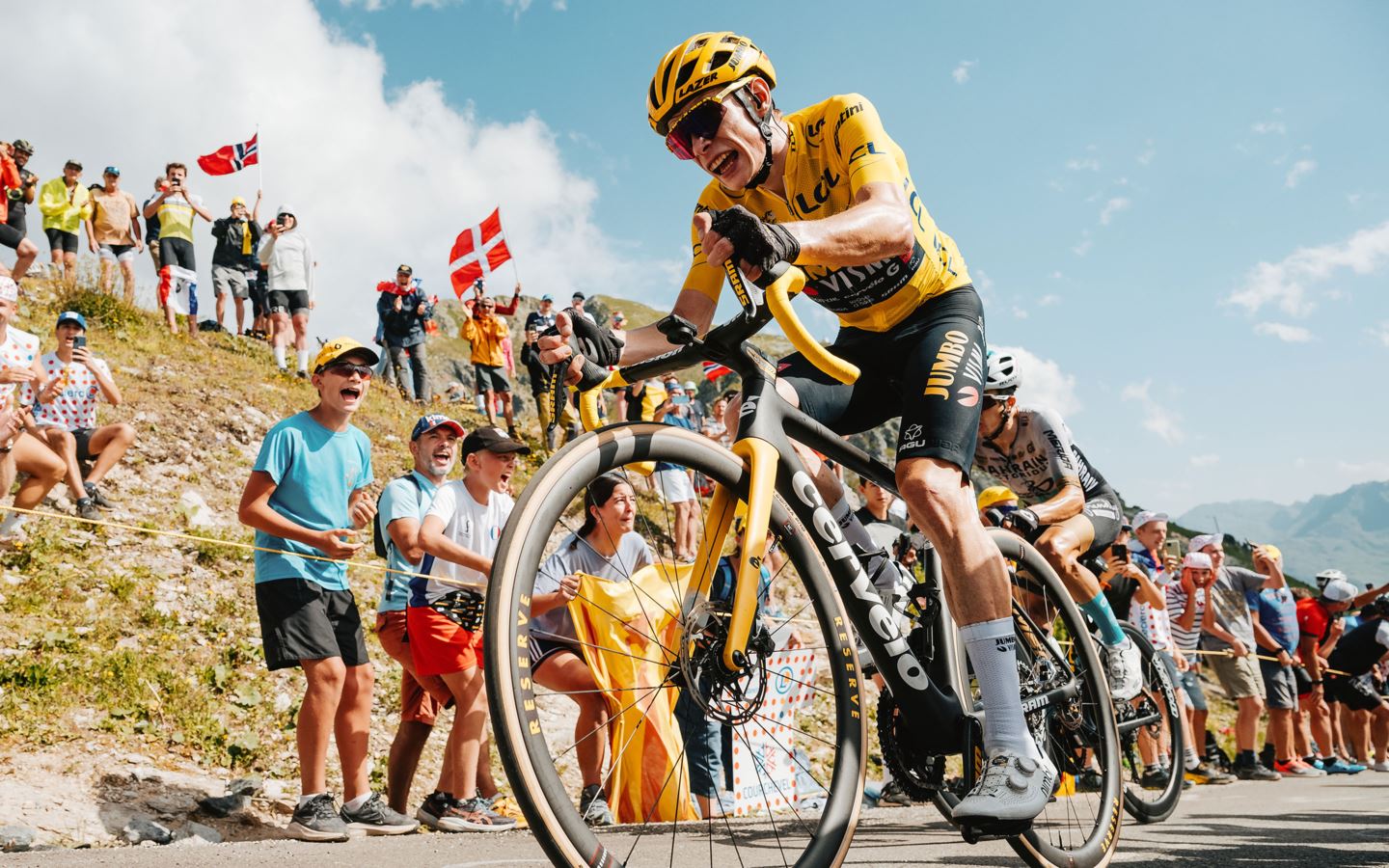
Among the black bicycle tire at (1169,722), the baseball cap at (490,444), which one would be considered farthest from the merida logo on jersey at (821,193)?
the black bicycle tire at (1169,722)

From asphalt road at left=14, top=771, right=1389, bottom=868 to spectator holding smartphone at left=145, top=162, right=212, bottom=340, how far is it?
1326cm

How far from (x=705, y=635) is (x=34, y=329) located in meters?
14.4

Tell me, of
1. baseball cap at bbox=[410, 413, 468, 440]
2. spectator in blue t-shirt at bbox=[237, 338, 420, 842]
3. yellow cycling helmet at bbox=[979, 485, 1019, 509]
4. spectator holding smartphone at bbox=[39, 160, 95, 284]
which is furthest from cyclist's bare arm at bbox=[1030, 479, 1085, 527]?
spectator holding smartphone at bbox=[39, 160, 95, 284]

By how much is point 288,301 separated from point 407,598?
10.4 metres

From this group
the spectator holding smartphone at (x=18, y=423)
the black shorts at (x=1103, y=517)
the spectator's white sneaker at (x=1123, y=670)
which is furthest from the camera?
the spectator holding smartphone at (x=18, y=423)

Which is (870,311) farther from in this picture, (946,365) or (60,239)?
(60,239)

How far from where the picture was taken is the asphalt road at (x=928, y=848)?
370 centimetres

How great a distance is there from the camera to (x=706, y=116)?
10.3ft

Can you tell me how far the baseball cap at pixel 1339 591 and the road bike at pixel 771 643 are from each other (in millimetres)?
11583

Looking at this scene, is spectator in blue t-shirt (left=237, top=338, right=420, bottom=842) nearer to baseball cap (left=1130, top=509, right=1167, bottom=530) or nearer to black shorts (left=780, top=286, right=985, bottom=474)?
black shorts (left=780, top=286, right=985, bottom=474)

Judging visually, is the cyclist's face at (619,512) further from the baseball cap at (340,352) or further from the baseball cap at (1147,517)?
the baseball cap at (1147,517)

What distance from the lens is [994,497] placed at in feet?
21.1

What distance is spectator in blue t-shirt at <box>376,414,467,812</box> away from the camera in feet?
18.8

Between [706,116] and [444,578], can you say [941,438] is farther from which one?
[444,578]
